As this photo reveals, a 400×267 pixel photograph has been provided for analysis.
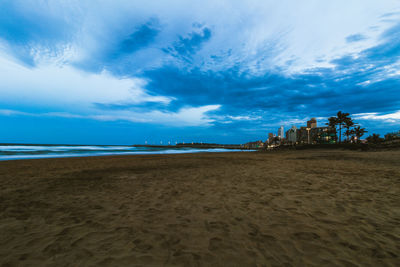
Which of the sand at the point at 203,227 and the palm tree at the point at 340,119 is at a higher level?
the palm tree at the point at 340,119

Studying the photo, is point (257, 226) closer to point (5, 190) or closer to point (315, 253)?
point (315, 253)

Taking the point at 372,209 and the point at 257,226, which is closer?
the point at 257,226

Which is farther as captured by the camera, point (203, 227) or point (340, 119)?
point (340, 119)

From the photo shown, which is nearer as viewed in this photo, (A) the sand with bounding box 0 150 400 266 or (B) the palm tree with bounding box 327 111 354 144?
(A) the sand with bounding box 0 150 400 266

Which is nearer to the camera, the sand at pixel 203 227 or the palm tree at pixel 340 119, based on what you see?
the sand at pixel 203 227

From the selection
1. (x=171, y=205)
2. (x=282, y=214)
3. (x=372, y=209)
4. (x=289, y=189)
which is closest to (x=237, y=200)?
(x=282, y=214)

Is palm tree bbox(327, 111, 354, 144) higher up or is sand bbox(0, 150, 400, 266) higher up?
palm tree bbox(327, 111, 354, 144)

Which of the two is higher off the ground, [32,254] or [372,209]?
[372,209]

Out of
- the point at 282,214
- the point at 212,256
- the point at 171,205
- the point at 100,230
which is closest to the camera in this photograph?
the point at 212,256

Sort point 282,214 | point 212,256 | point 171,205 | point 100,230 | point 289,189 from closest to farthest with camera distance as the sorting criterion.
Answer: point 212,256 < point 100,230 < point 282,214 < point 171,205 < point 289,189

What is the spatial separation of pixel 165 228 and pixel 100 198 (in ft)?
11.7

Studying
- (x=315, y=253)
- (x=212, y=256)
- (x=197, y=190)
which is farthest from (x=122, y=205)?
(x=315, y=253)

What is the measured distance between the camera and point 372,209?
4.92 metres

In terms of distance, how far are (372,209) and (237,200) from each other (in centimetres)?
377
